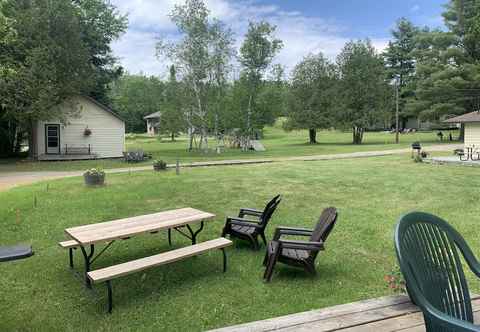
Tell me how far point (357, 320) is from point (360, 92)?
127ft

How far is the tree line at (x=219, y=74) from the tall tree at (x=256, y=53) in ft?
0.27

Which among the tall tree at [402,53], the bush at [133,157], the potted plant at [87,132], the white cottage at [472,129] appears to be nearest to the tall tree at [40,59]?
the potted plant at [87,132]

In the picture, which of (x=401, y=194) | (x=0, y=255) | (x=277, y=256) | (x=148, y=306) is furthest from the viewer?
(x=401, y=194)

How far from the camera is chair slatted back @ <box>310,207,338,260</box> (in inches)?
178

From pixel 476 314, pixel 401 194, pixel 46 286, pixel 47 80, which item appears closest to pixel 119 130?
pixel 47 80

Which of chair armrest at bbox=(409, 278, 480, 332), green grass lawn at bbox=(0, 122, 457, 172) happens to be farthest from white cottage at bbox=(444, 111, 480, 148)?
chair armrest at bbox=(409, 278, 480, 332)

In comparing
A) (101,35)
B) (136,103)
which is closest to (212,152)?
(101,35)

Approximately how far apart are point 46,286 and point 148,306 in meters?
1.51

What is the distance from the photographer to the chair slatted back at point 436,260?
202 cm

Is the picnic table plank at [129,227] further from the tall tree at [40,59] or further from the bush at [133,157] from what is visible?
the tall tree at [40,59]

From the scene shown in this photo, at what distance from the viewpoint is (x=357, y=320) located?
104 inches

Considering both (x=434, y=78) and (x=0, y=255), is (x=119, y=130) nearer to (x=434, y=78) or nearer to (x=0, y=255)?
(x=0, y=255)

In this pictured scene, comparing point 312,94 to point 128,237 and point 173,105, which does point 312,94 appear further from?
point 128,237

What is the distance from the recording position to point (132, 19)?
29312 millimetres
